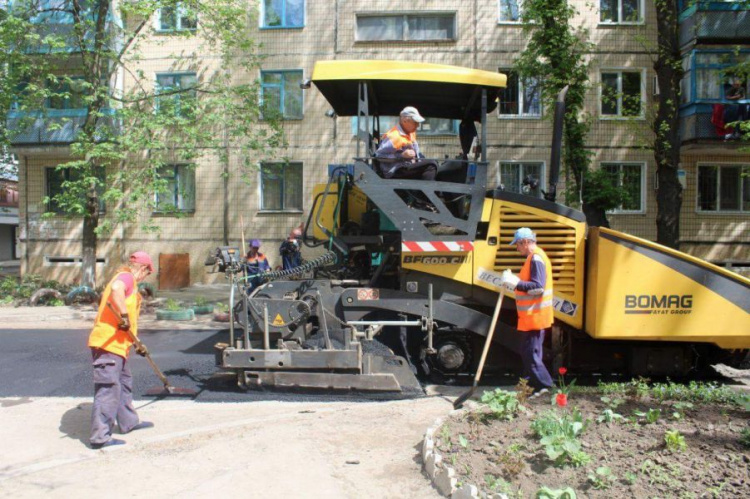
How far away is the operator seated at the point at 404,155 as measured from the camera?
584 cm

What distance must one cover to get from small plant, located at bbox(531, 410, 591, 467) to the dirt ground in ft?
0.16

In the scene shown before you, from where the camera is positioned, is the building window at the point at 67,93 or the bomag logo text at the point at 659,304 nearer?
the bomag logo text at the point at 659,304

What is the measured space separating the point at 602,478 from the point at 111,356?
3.59 meters

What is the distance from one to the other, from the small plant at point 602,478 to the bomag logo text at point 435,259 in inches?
109

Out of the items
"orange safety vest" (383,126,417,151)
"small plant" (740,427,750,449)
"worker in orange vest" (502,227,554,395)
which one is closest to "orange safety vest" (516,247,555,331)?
"worker in orange vest" (502,227,554,395)

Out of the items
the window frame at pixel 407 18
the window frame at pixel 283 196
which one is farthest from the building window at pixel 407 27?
the window frame at pixel 283 196

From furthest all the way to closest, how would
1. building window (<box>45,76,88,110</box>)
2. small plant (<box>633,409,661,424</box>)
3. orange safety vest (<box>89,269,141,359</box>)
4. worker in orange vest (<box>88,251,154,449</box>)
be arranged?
building window (<box>45,76,88,110</box>)
orange safety vest (<box>89,269,141,359</box>)
worker in orange vest (<box>88,251,154,449</box>)
small plant (<box>633,409,661,424</box>)

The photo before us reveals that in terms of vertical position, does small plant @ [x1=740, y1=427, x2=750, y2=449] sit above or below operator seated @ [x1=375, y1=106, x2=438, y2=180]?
below

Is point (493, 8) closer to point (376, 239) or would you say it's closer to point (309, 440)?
point (376, 239)

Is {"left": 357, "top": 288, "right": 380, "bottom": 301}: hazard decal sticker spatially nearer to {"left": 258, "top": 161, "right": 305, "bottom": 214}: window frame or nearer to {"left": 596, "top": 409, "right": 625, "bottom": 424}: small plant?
{"left": 596, "top": 409, "right": 625, "bottom": 424}: small plant

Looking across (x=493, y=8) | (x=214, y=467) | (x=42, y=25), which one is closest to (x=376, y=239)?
(x=214, y=467)

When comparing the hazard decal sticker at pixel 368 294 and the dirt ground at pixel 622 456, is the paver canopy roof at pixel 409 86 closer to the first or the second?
the hazard decal sticker at pixel 368 294

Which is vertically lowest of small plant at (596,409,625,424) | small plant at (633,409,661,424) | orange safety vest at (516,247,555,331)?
small plant at (596,409,625,424)

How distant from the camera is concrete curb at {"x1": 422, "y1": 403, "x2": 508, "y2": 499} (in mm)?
3284
